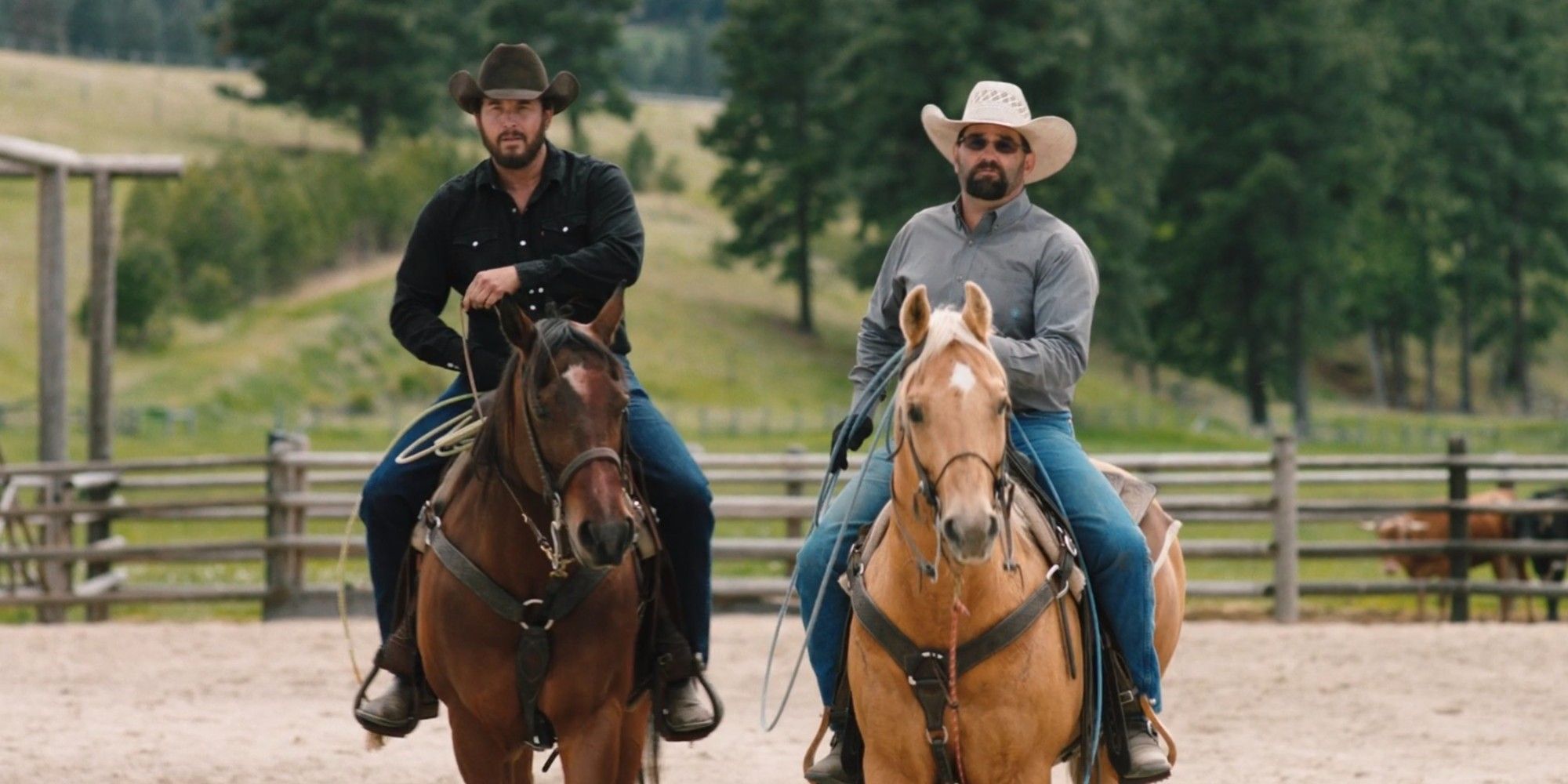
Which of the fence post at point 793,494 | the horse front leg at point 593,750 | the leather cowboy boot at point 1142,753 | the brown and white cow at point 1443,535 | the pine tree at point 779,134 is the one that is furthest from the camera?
the pine tree at point 779,134

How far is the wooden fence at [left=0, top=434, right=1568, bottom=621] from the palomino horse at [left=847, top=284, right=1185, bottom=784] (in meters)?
9.74

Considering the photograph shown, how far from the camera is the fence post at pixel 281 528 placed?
15.6m

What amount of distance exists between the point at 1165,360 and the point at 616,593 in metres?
53.5

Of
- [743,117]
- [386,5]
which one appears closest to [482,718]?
[743,117]

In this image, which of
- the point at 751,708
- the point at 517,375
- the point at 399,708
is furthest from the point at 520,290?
the point at 751,708

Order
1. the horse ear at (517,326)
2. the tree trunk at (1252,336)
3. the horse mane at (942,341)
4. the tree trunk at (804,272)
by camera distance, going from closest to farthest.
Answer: the horse mane at (942,341) < the horse ear at (517,326) < the tree trunk at (1252,336) < the tree trunk at (804,272)

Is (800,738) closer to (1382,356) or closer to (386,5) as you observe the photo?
(386,5)

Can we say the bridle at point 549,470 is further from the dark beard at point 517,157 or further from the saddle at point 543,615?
the dark beard at point 517,157

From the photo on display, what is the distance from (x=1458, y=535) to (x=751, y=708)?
23.7 feet

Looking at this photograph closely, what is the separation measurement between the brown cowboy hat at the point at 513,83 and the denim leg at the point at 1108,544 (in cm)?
182

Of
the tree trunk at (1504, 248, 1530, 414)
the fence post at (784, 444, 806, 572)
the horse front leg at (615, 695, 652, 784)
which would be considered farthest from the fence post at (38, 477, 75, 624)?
the tree trunk at (1504, 248, 1530, 414)

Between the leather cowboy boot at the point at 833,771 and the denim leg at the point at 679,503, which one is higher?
the denim leg at the point at 679,503

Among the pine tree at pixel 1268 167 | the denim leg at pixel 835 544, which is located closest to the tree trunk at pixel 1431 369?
the pine tree at pixel 1268 167

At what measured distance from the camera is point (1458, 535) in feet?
52.4
